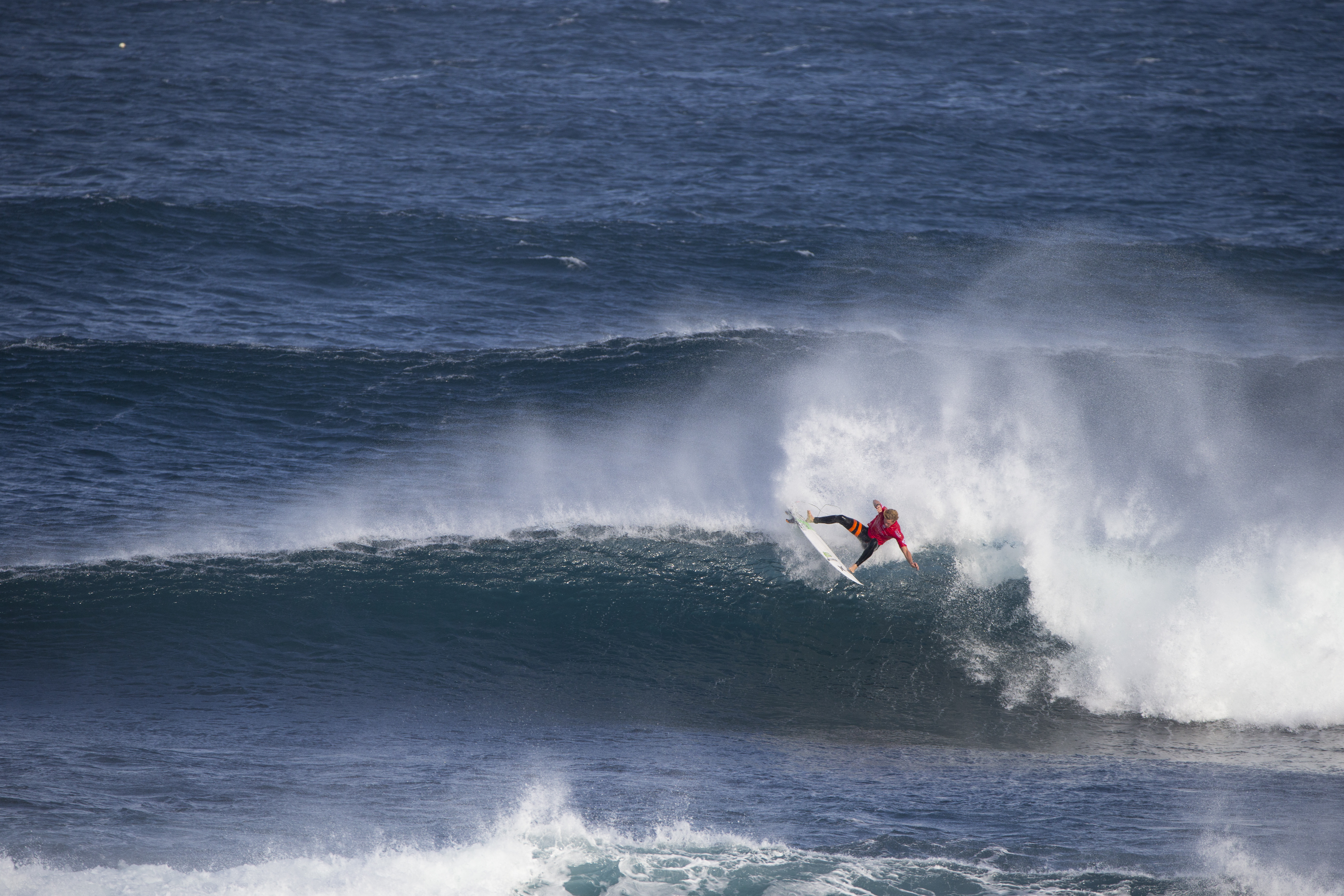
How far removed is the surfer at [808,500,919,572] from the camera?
39.4 feet

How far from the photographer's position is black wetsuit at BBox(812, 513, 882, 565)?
39.7ft

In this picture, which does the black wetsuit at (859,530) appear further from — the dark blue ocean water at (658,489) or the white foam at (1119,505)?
the white foam at (1119,505)

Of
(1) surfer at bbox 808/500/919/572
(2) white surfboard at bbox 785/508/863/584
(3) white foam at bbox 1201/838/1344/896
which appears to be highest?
(1) surfer at bbox 808/500/919/572

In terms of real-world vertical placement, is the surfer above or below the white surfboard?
above

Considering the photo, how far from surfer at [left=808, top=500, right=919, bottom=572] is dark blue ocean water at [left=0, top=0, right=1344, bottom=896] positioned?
122 centimetres

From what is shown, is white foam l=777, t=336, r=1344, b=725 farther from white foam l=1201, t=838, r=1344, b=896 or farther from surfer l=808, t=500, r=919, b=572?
white foam l=1201, t=838, r=1344, b=896

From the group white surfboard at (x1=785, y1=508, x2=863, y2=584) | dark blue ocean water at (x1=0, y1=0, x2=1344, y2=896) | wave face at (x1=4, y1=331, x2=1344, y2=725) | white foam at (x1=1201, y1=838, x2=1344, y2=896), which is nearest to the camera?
white foam at (x1=1201, y1=838, x2=1344, y2=896)

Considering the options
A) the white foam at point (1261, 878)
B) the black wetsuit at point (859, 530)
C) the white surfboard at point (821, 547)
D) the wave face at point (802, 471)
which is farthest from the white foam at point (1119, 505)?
the white foam at point (1261, 878)

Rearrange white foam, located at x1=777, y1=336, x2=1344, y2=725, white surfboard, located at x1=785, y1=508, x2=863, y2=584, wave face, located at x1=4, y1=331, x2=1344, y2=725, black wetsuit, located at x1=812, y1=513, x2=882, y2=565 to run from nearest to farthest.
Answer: white foam, located at x1=777, y1=336, x2=1344, y2=725
black wetsuit, located at x1=812, y1=513, x2=882, y2=565
wave face, located at x1=4, y1=331, x2=1344, y2=725
white surfboard, located at x1=785, y1=508, x2=863, y2=584

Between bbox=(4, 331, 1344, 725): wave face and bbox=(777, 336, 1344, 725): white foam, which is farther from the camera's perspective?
bbox=(4, 331, 1344, 725): wave face

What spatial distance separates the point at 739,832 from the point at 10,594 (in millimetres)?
10240

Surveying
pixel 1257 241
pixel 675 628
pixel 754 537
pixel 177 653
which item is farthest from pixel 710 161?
pixel 177 653

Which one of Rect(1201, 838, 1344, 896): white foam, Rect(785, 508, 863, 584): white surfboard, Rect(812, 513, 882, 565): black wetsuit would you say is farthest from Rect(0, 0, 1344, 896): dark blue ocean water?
Rect(812, 513, 882, 565): black wetsuit

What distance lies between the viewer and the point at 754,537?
47.6 ft
